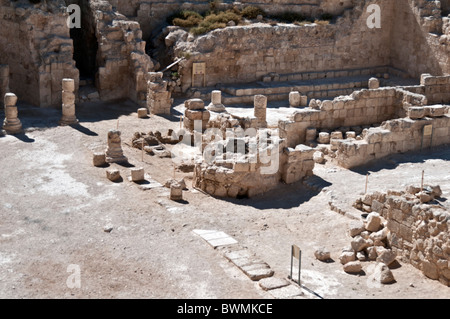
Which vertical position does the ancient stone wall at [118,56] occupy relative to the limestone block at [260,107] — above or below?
above

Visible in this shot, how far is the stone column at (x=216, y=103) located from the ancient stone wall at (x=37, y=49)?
15.8 ft

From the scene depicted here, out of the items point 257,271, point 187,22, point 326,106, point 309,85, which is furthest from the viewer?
point 187,22

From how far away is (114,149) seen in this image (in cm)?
2286

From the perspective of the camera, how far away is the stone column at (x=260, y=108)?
1053 inches

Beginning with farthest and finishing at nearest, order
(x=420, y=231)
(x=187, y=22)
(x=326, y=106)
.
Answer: (x=187, y=22) < (x=326, y=106) < (x=420, y=231)

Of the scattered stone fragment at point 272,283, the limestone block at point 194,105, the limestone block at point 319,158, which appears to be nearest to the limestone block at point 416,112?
the limestone block at point 319,158

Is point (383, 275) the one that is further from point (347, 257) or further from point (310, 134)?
point (310, 134)

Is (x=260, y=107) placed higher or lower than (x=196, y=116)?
higher

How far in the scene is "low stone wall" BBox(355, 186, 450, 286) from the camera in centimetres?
1566

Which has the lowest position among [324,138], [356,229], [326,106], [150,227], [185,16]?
[150,227]

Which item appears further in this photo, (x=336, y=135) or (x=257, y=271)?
(x=336, y=135)

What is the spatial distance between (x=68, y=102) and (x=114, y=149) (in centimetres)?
388

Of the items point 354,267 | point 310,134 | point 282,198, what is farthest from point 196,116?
point 354,267

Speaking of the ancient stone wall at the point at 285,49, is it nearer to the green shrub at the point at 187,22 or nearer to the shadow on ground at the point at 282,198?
the green shrub at the point at 187,22
